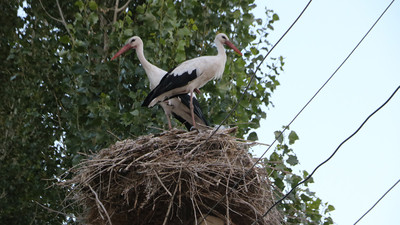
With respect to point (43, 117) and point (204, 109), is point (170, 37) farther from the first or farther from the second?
point (43, 117)

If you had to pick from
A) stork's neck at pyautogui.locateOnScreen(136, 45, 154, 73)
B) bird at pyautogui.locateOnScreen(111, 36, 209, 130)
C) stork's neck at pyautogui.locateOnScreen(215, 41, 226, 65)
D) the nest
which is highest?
stork's neck at pyautogui.locateOnScreen(215, 41, 226, 65)

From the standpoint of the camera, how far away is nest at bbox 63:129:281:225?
4773 millimetres

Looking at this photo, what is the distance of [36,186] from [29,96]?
1.58 meters

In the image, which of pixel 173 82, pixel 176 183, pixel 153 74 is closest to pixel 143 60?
pixel 153 74

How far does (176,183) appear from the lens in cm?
480

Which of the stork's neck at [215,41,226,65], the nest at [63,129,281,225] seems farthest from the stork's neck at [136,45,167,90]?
the nest at [63,129,281,225]

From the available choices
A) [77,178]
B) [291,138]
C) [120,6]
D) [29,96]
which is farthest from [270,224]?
[29,96]

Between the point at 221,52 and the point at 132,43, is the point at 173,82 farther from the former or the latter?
the point at 132,43

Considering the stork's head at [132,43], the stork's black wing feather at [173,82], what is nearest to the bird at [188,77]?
the stork's black wing feather at [173,82]

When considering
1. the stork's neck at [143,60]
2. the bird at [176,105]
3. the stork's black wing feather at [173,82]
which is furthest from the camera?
the stork's neck at [143,60]

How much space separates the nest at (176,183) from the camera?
4.77 metres

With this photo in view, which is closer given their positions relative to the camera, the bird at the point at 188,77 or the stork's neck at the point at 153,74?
the bird at the point at 188,77

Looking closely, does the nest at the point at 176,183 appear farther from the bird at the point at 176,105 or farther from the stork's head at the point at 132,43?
the stork's head at the point at 132,43

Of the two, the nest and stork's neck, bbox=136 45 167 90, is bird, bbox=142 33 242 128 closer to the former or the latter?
stork's neck, bbox=136 45 167 90
